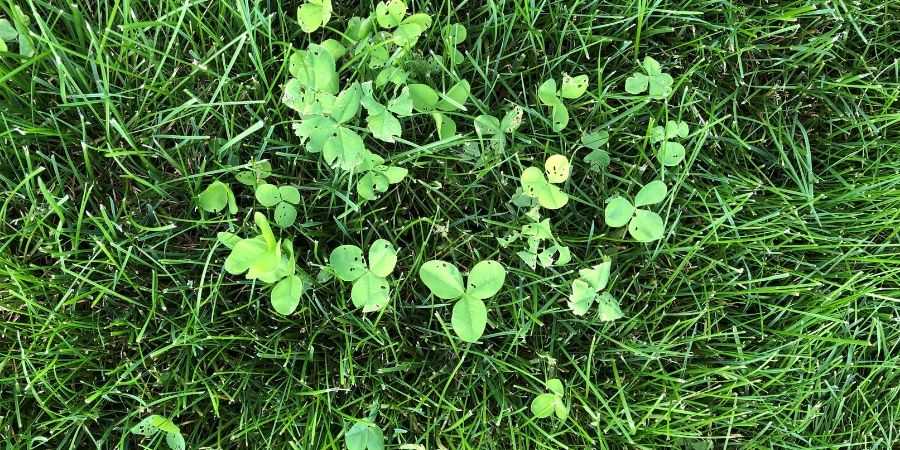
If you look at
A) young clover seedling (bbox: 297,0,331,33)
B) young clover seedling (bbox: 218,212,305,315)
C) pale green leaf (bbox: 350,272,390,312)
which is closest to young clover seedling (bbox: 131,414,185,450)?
young clover seedling (bbox: 218,212,305,315)

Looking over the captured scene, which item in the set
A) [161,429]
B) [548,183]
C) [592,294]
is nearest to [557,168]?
[548,183]

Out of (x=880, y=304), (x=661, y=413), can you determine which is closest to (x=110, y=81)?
(x=661, y=413)

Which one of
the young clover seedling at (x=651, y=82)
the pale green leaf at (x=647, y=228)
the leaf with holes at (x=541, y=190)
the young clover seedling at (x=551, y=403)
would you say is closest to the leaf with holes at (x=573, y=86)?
the young clover seedling at (x=651, y=82)

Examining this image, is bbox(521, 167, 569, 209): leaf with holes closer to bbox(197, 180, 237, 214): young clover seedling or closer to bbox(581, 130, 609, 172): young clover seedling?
bbox(581, 130, 609, 172): young clover seedling

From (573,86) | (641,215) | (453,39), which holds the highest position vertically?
(453,39)

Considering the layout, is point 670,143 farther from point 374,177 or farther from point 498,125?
point 374,177

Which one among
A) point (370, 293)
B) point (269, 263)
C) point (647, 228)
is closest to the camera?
point (269, 263)
